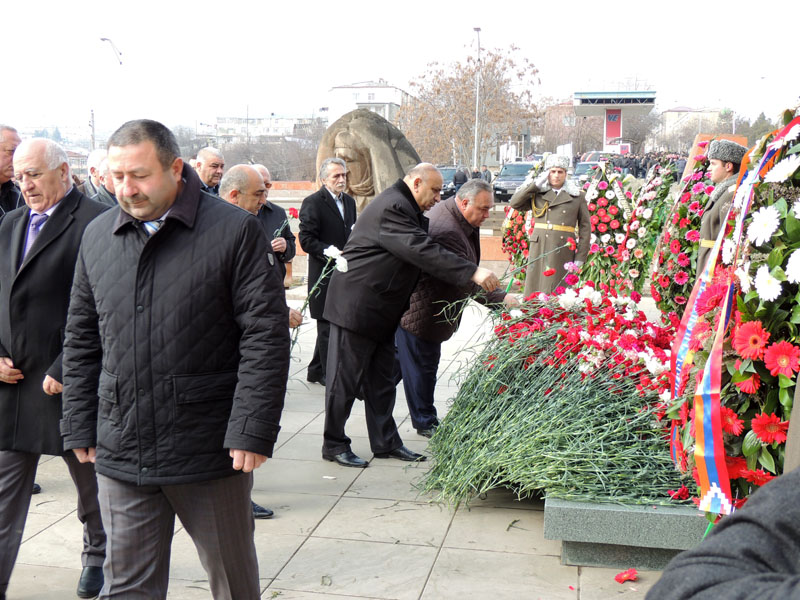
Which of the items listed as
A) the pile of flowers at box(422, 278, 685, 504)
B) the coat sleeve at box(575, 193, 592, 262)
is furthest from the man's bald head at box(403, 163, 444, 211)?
the coat sleeve at box(575, 193, 592, 262)

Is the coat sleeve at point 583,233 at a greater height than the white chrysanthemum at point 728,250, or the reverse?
the white chrysanthemum at point 728,250

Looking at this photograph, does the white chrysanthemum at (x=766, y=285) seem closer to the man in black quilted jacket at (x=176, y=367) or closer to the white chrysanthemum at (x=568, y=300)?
the man in black quilted jacket at (x=176, y=367)

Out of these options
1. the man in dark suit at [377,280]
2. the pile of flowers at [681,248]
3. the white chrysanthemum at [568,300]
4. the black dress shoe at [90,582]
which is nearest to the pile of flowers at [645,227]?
the pile of flowers at [681,248]

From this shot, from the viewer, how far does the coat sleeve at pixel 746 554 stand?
0.93 metres

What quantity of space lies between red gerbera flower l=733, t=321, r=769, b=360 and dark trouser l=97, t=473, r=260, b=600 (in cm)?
167

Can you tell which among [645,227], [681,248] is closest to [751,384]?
[681,248]

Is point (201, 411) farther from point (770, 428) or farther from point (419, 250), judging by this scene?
point (419, 250)

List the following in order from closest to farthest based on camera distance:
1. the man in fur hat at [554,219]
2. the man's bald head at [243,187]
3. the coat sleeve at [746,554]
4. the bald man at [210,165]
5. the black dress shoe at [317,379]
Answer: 1. the coat sleeve at [746,554]
2. the man's bald head at [243,187]
3. the bald man at [210,165]
4. the black dress shoe at [317,379]
5. the man in fur hat at [554,219]

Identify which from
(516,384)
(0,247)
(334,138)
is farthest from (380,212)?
(334,138)

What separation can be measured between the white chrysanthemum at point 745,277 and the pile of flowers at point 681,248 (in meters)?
4.34

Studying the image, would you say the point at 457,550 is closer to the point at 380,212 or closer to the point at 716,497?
the point at 716,497

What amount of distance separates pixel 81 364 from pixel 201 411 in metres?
0.52

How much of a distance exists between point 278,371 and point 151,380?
0.40 meters

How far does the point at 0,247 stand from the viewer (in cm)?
366
